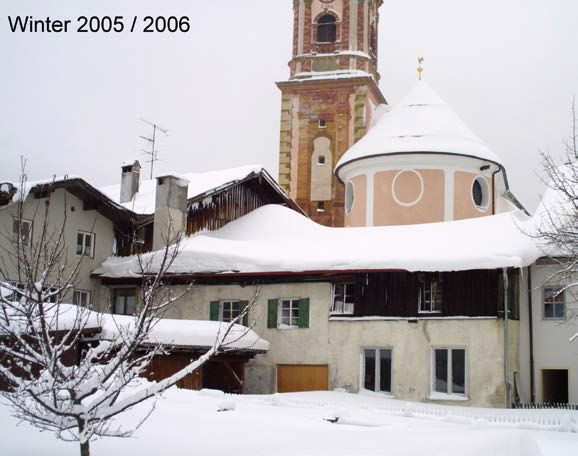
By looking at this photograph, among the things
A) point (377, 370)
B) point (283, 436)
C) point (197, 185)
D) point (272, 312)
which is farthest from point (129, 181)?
point (283, 436)

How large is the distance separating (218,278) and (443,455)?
16.4 m

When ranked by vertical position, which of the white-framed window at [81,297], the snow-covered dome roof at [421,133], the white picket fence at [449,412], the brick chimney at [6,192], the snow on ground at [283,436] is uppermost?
the snow-covered dome roof at [421,133]

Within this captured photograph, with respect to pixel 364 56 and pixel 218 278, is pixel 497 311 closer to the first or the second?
pixel 218 278

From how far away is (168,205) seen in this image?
29438 mm

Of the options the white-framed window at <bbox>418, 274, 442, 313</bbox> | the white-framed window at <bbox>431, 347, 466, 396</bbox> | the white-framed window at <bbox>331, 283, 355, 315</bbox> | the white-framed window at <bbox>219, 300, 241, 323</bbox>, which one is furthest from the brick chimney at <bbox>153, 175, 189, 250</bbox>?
the white-framed window at <bbox>431, 347, 466, 396</bbox>

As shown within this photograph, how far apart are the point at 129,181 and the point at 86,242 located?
256 inches

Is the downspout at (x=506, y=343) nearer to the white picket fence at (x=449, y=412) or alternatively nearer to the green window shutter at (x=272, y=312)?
the white picket fence at (x=449, y=412)

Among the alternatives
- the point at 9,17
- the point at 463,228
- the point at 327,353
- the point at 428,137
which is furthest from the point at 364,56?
the point at 9,17

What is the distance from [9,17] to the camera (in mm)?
16062

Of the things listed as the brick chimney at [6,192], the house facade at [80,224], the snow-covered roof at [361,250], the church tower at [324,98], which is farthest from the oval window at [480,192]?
the brick chimney at [6,192]

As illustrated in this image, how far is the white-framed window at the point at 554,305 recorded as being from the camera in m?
24.9

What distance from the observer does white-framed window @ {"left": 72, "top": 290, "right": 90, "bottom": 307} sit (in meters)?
27.9

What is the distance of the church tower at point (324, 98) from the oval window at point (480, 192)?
910cm

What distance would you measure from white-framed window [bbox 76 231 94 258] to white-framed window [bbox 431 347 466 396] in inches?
464
